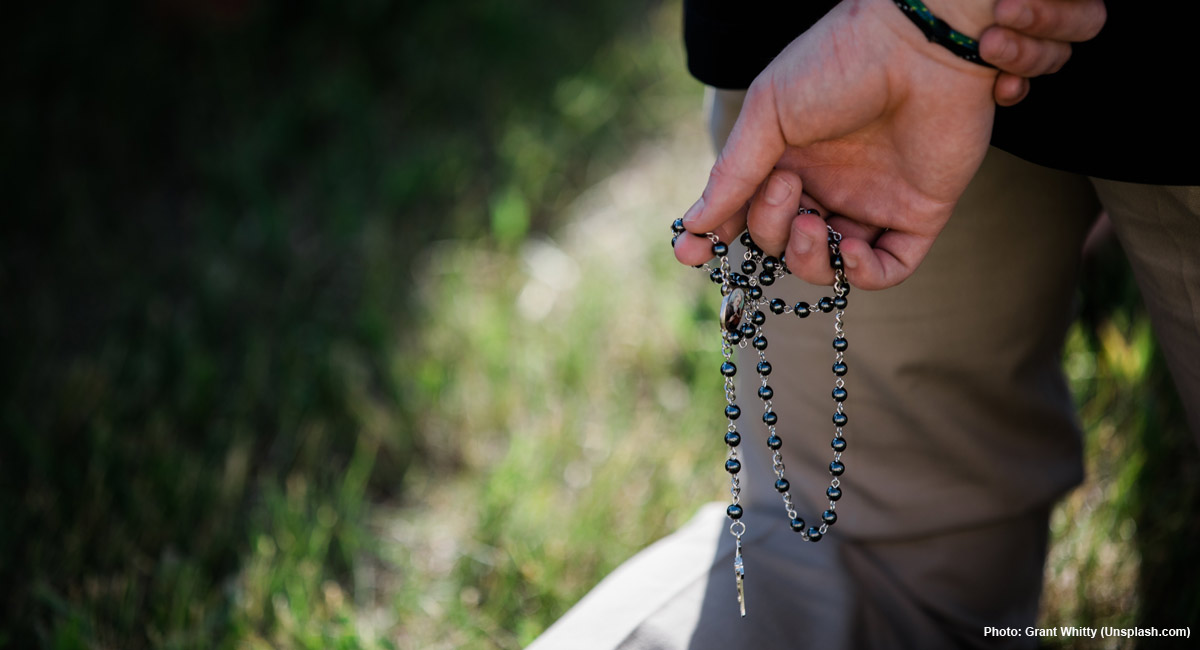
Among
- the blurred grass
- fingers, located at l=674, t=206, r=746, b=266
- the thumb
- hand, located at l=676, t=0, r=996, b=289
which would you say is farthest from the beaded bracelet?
the blurred grass

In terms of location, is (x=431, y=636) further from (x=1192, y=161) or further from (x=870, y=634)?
(x=1192, y=161)

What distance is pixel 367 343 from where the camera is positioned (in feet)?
6.14

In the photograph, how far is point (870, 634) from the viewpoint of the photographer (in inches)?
41.4

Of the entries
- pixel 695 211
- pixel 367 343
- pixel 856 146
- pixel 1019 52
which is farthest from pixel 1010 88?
pixel 367 343

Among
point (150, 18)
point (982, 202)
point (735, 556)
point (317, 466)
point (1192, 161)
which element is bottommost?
point (317, 466)

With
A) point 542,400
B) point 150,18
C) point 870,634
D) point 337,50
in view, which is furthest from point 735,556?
point 150,18

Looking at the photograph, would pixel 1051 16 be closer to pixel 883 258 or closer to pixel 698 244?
pixel 883 258

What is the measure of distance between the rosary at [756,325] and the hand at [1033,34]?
0.21 meters

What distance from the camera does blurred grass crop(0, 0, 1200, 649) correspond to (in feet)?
4.55

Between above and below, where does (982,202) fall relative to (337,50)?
above

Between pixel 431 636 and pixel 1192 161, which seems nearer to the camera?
pixel 1192 161

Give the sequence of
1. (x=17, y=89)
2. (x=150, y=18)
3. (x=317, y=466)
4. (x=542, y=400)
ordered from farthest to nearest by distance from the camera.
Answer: (x=150, y=18)
(x=17, y=89)
(x=542, y=400)
(x=317, y=466)

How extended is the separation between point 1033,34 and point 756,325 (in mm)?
365

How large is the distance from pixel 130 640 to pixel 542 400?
0.76m
